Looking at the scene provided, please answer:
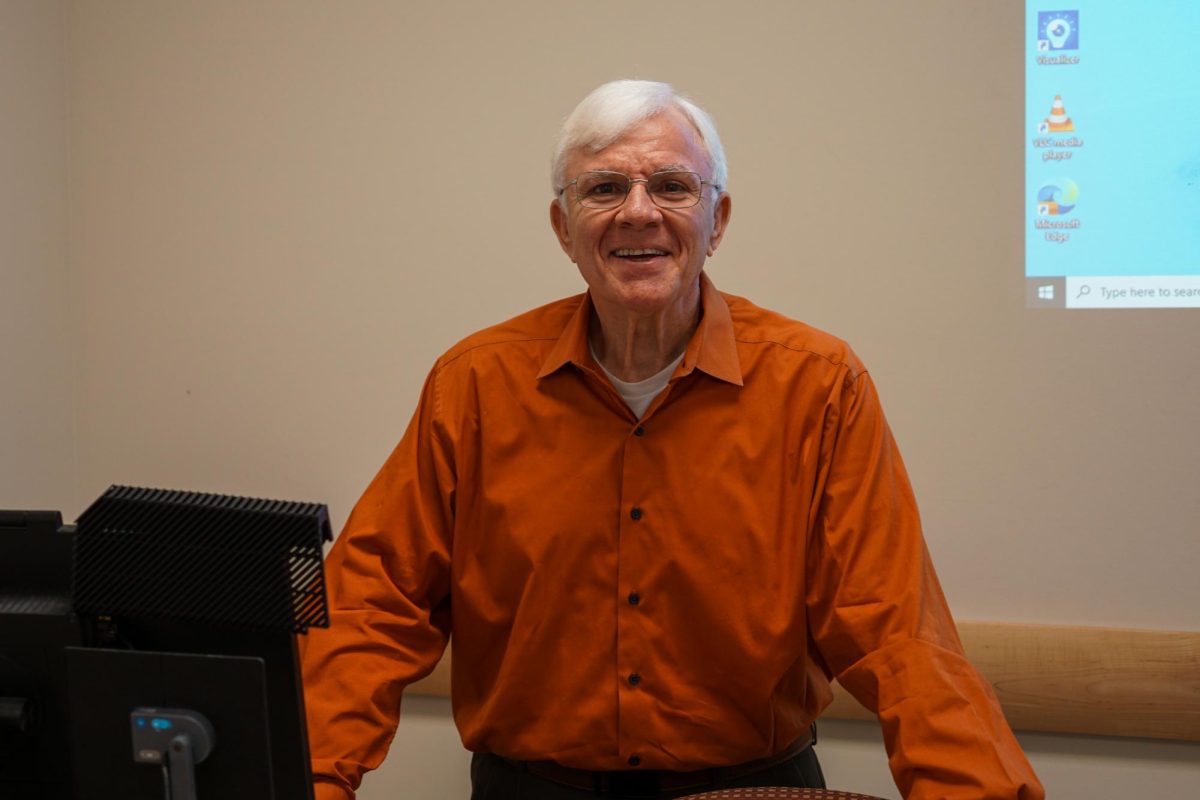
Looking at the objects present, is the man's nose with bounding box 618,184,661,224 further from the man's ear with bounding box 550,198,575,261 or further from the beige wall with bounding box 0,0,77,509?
the beige wall with bounding box 0,0,77,509

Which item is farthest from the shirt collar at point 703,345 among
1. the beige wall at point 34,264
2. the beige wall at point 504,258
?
the beige wall at point 34,264

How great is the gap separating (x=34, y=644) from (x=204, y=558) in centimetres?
22

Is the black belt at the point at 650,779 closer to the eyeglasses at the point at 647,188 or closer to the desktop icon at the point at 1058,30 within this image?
the eyeglasses at the point at 647,188

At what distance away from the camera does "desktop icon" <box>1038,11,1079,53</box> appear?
101 inches

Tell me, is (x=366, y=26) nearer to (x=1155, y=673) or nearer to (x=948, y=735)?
(x=948, y=735)

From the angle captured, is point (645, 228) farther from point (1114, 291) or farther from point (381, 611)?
point (1114, 291)

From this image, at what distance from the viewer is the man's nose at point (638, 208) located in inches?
68.7

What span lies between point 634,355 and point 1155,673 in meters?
1.54

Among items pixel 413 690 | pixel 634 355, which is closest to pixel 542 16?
pixel 634 355

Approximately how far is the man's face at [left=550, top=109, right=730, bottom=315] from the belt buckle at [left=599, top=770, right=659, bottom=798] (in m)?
0.74

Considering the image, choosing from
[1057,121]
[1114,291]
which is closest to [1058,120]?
[1057,121]

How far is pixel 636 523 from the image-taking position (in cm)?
178

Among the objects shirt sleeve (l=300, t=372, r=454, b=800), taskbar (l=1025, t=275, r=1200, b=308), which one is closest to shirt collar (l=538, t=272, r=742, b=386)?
shirt sleeve (l=300, t=372, r=454, b=800)

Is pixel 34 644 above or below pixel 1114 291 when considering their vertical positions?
below
